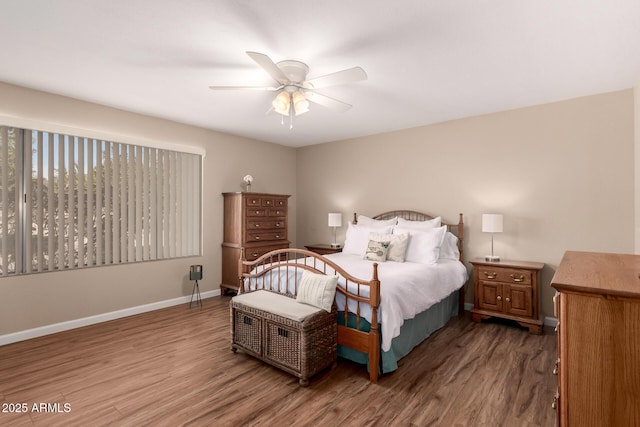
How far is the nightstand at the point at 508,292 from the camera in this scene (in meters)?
3.62

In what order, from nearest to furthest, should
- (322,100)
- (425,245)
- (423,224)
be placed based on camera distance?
(322,100) → (425,245) → (423,224)

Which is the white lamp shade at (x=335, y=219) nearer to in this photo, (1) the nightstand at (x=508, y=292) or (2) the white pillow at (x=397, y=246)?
(2) the white pillow at (x=397, y=246)

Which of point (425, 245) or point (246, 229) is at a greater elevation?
point (246, 229)

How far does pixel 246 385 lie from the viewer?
253 cm

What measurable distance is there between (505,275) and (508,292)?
20cm

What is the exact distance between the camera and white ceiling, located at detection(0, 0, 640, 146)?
2.09 meters

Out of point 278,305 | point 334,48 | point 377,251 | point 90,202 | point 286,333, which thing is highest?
point 334,48

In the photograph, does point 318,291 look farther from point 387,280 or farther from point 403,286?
point 403,286

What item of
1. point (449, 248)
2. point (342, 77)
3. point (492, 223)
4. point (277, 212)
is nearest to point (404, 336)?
point (449, 248)

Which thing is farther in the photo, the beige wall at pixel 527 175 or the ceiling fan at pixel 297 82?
the beige wall at pixel 527 175

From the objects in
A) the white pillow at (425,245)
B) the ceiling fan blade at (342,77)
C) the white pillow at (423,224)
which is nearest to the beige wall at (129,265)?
the white pillow at (423,224)

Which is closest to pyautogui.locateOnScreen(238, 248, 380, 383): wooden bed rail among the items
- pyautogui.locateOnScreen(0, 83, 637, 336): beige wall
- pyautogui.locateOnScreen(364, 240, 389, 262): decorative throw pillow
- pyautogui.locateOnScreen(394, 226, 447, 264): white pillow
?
pyautogui.locateOnScreen(364, 240, 389, 262): decorative throw pillow

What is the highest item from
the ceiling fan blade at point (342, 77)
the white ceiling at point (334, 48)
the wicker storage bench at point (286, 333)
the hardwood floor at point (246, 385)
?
the white ceiling at point (334, 48)

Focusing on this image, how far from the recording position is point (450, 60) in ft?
9.11
